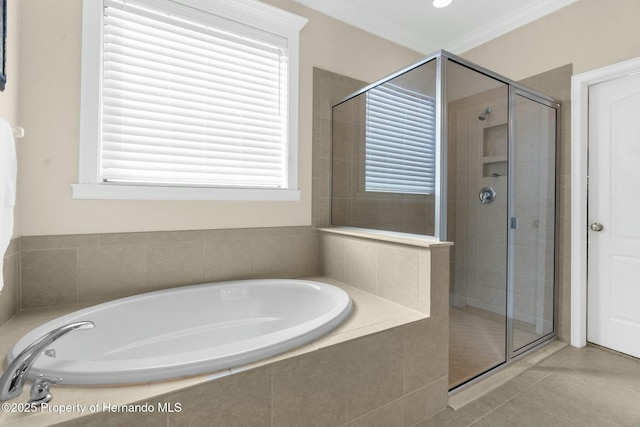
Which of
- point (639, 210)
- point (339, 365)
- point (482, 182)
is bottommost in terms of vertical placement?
point (339, 365)

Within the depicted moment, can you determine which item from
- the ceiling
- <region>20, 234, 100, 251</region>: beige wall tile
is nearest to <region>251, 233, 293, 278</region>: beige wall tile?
<region>20, 234, 100, 251</region>: beige wall tile

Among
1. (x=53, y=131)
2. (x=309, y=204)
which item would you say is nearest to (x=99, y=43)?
(x=53, y=131)

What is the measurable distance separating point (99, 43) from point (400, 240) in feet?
6.38

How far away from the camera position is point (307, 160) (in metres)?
2.33

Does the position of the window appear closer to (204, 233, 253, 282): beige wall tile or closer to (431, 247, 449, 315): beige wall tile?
(204, 233, 253, 282): beige wall tile

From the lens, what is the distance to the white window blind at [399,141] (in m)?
1.77

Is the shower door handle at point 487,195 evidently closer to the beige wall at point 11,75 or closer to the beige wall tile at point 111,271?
the beige wall tile at point 111,271

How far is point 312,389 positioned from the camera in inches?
44.4

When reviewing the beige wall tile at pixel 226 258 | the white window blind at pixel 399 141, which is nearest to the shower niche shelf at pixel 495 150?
the white window blind at pixel 399 141

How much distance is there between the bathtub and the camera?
93cm

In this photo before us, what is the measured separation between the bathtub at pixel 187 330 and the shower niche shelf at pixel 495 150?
1.29 meters

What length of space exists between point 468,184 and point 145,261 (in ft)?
6.55

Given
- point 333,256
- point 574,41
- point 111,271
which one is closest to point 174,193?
point 111,271

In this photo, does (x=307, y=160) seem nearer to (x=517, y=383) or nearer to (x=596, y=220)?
(x=517, y=383)
